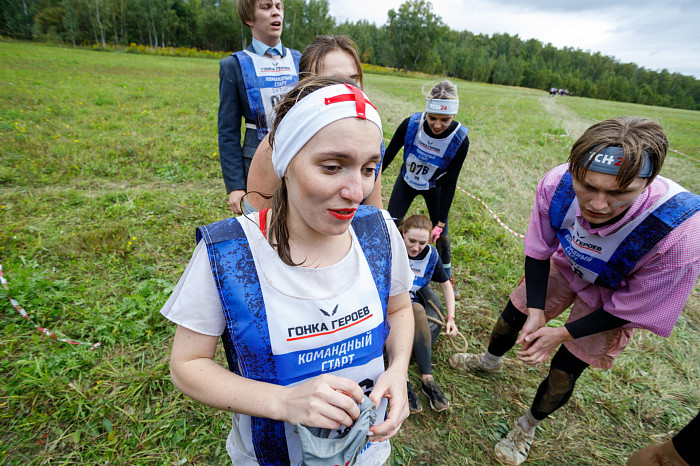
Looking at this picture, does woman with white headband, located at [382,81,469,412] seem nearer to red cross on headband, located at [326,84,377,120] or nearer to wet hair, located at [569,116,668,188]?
wet hair, located at [569,116,668,188]

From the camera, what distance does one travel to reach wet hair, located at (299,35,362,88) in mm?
2342

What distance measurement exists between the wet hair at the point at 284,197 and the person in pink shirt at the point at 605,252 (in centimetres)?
148

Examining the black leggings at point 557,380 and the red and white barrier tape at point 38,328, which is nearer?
the black leggings at point 557,380

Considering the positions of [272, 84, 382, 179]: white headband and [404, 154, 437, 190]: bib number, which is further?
[404, 154, 437, 190]: bib number

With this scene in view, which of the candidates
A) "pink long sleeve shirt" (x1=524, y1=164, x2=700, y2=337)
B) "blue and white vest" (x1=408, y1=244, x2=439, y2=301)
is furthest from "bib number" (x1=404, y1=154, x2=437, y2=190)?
"pink long sleeve shirt" (x1=524, y1=164, x2=700, y2=337)

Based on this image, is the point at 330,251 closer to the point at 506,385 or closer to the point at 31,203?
the point at 506,385

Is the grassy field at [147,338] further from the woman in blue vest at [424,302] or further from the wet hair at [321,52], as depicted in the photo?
the wet hair at [321,52]

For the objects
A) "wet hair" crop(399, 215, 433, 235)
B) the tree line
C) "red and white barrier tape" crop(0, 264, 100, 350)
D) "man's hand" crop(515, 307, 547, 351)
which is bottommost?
"red and white barrier tape" crop(0, 264, 100, 350)

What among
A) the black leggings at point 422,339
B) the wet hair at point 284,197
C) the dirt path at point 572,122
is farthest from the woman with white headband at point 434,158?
the dirt path at point 572,122

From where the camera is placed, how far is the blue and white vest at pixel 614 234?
5.76ft

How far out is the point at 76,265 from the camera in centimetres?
396

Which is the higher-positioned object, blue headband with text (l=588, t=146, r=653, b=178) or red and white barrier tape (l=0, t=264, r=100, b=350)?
blue headband with text (l=588, t=146, r=653, b=178)

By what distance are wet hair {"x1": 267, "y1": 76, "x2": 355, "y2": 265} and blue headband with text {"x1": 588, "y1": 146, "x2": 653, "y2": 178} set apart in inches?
54.8

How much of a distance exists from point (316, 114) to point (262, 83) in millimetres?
2155
